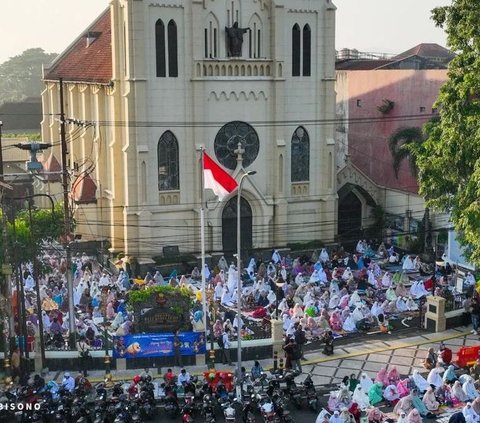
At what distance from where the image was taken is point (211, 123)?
38.9 m

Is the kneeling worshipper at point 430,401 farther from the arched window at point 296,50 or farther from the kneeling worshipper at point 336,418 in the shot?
the arched window at point 296,50

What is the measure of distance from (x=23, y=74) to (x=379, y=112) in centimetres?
12430

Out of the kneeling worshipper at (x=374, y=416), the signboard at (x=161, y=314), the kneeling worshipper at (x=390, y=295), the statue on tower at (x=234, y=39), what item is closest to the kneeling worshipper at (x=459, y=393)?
the kneeling worshipper at (x=374, y=416)

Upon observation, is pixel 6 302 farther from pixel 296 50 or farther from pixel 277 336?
pixel 296 50

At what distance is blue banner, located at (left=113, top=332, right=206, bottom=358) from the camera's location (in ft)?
82.0

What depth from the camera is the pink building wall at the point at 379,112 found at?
1793 inches

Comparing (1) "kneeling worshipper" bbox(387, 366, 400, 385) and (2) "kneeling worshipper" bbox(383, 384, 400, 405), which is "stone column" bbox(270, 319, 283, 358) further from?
(2) "kneeling worshipper" bbox(383, 384, 400, 405)

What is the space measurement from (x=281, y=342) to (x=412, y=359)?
449 cm

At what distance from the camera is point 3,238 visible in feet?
78.4

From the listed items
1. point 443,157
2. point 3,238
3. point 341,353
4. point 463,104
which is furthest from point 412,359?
point 3,238

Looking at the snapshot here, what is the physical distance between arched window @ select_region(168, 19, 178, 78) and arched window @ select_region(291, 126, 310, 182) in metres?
7.39

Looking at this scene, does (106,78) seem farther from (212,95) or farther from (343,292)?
(343,292)

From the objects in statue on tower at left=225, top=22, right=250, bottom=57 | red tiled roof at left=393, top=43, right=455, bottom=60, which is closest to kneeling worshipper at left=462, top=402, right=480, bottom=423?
statue on tower at left=225, top=22, right=250, bottom=57

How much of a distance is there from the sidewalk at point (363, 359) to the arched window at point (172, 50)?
56.0ft
